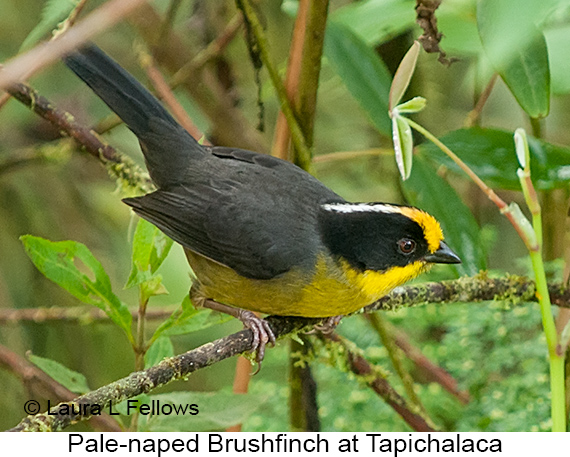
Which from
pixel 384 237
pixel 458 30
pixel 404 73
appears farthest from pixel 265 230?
pixel 458 30

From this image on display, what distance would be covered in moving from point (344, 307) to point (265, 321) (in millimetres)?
237

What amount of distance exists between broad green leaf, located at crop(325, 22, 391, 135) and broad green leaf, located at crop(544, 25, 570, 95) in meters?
0.49

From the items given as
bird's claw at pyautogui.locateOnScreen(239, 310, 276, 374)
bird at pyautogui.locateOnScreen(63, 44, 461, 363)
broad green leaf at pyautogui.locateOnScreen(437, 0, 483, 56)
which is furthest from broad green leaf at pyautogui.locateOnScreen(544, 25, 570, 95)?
bird's claw at pyautogui.locateOnScreen(239, 310, 276, 374)

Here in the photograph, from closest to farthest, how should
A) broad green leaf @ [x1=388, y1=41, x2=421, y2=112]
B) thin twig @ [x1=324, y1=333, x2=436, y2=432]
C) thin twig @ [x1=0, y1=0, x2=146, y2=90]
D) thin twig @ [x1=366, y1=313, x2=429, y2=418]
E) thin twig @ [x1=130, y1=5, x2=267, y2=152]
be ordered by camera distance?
1. thin twig @ [x1=0, y1=0, x2=146, y2=90]
2. broad green leaf @ [x1=388, y1=41, x2=421, y2=112]
3. thin twig @ [x1=324, y1=333, x2=436, y2=432]
4. thin twig @ [x1=366, y1=313, x2=429, y2=418]
5. thin twig @ [x1=130, y1=5, x2=267, y2=152]

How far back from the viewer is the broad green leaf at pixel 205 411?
1685 mm

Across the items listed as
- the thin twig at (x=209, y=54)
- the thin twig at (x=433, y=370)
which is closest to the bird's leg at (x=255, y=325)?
the thin twig at (x=433, y=370)

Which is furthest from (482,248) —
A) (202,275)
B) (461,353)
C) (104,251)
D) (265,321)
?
(104,251)

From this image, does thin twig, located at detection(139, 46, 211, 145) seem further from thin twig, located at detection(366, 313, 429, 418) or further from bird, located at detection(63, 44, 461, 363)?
thin twig, located at detection(366, 313, 429, 418)

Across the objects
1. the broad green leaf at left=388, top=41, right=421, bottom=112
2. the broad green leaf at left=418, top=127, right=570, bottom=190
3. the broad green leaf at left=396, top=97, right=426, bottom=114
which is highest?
the broad green leaf at left=418, top=127, right=570, bottom=190

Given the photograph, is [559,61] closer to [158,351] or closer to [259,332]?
[259,332]

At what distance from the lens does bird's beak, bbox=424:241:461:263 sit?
196cm

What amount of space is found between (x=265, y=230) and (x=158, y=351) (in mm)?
510

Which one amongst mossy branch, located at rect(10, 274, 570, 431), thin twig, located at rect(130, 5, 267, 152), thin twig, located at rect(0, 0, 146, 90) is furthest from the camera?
thin twig, located at rect(130, 5, 267, 152)

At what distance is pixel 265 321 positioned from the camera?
2070 millimetres
